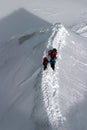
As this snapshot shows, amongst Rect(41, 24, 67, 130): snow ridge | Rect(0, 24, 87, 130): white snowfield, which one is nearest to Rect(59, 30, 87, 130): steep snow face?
Rect(0, 24, 87, 130): white snowfield

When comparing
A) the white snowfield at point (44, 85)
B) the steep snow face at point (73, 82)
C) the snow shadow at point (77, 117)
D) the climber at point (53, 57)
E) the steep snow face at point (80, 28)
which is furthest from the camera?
the steep snow face at point (80, 28)

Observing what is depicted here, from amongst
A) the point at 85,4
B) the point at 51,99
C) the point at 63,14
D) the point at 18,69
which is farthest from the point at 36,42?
the point at 85,4

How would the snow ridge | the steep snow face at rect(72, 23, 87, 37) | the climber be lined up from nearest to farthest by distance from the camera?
the snow ridge → the climber → the steep snow face at rect(72, 23, 87, 37)

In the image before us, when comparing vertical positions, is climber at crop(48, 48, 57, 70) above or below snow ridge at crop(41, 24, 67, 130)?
above

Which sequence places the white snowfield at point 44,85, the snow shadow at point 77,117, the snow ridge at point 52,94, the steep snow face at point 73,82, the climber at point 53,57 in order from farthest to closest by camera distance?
the climber at point 53,57 < the steep snow face at point 73,82 < the white snowfield at point 44,85 < the snow shadow at point 77,117 < the snow ridge at point 52,94

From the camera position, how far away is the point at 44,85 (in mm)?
9961

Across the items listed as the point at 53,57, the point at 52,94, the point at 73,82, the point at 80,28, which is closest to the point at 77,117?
the point at 52,94

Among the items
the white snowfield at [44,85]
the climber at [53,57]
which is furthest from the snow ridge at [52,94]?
the climber at [53,57]

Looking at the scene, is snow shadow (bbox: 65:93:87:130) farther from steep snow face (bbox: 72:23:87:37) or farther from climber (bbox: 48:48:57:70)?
steep snow face (bbox: 72:23:87:37)

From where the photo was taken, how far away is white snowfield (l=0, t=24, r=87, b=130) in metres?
9.47

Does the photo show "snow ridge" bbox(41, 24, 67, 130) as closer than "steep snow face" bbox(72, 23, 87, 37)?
Yes

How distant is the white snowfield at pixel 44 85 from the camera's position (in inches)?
373

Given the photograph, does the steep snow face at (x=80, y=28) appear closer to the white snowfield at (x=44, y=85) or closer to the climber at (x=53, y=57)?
the white snowfield at (x=44, y=85)

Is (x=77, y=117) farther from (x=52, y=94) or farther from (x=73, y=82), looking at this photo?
(x=73, y=82)
